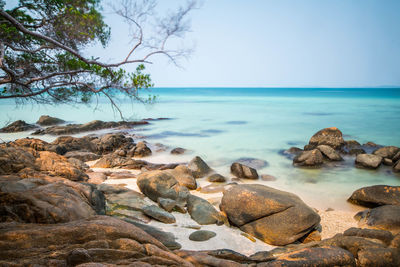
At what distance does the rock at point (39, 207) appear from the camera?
10.8ft

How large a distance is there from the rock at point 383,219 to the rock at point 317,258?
8.00ft

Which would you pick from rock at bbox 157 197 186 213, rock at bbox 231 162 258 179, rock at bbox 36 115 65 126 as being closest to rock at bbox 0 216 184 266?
rock at bbox 157 197 186 213

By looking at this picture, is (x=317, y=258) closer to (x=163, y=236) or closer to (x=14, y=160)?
(x=163, y=236)

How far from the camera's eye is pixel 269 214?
5344 millimetres

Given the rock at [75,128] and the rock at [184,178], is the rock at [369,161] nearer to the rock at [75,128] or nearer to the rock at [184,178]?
the rock at [184,178]

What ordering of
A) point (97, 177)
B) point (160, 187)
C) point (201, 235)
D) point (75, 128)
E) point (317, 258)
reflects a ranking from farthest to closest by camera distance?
point (75, 128) < point (97, 177) < point (160, 187) < point (201, 235) < point (317, 258)

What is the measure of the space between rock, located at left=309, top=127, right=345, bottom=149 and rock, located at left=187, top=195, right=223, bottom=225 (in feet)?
30.9

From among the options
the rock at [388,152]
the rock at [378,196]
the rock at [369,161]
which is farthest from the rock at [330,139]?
the rock at [378,196]

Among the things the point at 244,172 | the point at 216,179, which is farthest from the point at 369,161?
the point at 216,179

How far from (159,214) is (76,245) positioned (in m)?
2.77

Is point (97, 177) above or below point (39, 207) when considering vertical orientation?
below

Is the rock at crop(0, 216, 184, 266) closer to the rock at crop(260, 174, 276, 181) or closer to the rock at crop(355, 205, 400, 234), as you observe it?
the rock at crop(355, 205, 400, 234)

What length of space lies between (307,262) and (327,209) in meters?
4.05

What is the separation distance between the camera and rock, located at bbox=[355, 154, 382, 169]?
32.7ft
